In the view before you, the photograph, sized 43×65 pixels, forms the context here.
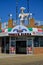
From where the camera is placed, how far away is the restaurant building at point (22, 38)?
39531mm

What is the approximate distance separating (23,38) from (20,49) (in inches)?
115


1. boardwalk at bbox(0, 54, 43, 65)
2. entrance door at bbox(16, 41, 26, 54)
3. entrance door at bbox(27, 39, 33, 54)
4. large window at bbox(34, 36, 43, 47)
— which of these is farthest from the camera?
entrance door at bbox(16, 41, 26, 54)

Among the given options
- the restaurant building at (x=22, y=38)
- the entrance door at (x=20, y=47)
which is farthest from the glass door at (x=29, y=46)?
the entrance door at (x=20, y=47)

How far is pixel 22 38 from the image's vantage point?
135 feet

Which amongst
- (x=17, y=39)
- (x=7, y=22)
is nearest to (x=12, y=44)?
(x=17, y=39)

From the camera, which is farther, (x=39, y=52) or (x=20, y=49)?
(x=20, y=49)

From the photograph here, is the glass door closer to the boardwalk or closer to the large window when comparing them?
the large window

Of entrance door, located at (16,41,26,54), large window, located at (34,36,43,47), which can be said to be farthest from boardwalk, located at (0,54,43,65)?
entrance door, located at (16,41,26,54)

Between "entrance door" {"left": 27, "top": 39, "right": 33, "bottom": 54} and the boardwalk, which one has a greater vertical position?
"entrance door" {"left": 27, "top": 39, "right": 33, "bottom": 54}

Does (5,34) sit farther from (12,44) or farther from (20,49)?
(20,49)

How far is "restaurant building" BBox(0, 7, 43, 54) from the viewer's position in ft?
130

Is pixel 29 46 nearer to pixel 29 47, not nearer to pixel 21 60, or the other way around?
pixel 29 47

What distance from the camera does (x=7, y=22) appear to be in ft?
139

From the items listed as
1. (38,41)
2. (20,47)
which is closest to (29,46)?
(38,41)
